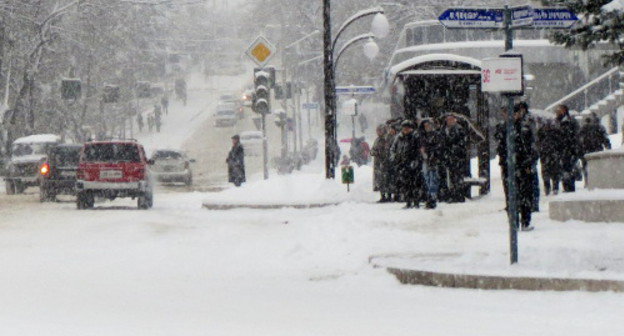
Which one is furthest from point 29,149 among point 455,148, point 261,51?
point 455,148

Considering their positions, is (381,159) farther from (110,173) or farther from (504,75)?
(504,75)

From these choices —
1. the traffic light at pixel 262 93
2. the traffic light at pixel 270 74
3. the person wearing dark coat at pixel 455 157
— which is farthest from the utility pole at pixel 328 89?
the person wearing dark coat at pixel 455 157

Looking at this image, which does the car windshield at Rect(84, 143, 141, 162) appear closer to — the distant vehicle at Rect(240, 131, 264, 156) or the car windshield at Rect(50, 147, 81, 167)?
the car windshield at Rect(50, 147, 81, 167)

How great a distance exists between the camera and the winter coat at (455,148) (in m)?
23.7

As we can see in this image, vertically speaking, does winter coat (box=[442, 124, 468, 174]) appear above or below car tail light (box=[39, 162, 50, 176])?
above

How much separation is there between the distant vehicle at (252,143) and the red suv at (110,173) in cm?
4490

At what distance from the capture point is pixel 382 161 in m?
26.2

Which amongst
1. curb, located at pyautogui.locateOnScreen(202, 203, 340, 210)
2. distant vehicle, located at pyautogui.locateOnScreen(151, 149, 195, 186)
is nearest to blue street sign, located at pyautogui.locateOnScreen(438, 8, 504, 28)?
curb, located at pyautogui.locateOnScreen(202, 203, 340, 210)

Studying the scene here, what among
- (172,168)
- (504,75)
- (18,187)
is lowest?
(18,187)

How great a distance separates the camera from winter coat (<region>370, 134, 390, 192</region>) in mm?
25812

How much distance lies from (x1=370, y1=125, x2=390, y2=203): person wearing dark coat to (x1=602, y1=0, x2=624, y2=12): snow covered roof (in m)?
12.6

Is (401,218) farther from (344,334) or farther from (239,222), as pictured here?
(344,334)

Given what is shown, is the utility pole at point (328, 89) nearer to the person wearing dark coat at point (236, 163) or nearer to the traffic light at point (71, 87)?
the person wearing dark coat at point (236, 163)

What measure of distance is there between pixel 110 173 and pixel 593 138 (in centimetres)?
1016
